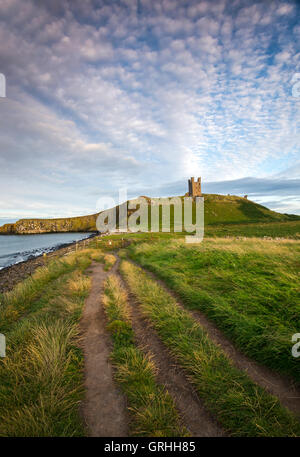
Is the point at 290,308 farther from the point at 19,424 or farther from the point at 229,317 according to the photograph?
the point at 19,424

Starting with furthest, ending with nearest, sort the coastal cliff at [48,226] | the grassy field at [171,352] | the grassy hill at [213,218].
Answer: the coastal cliff at [48,226] < the grassy hill at [213,218] < the grassy field at [171,352]

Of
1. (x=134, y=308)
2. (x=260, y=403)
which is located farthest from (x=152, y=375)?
(x=134, y=308)

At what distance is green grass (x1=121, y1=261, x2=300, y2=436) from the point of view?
10.4ft

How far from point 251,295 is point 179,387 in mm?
5226

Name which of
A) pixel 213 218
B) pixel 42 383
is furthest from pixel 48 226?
pixel 42 383

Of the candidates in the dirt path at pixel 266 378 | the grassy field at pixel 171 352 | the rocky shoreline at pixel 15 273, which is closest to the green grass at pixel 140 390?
the grassy field at pixel 171 352

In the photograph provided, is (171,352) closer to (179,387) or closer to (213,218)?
(179,387)

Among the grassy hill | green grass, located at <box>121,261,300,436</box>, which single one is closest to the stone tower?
the grassy hill

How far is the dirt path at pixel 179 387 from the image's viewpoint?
3.29m

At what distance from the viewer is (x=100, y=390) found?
165 inches

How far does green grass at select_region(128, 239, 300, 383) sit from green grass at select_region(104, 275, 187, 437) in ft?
10.0

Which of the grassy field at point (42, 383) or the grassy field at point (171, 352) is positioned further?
the grassy field at point (171, 352)

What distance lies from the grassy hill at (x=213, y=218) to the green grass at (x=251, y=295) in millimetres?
100584

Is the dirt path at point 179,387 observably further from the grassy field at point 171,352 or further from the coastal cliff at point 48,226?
the coastal cliff at point 48,226
